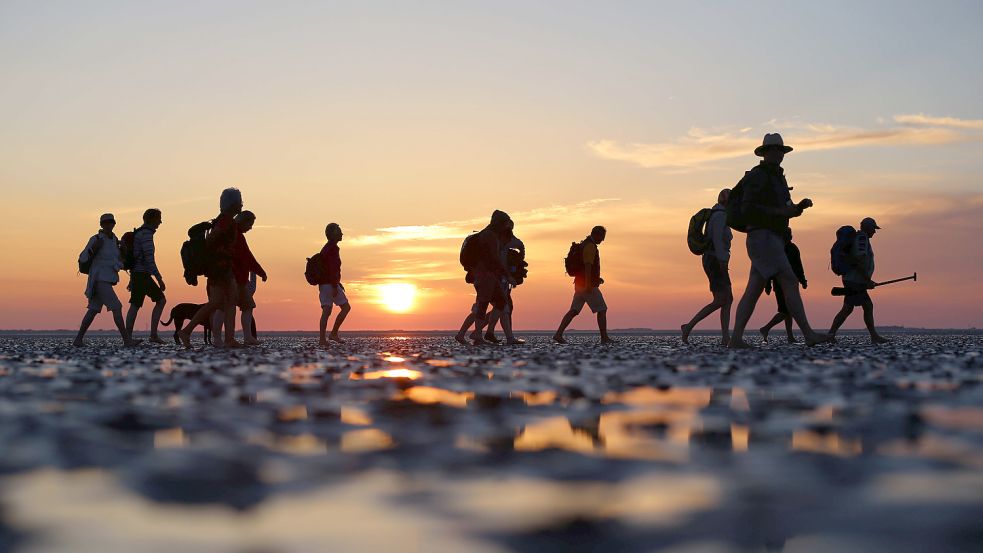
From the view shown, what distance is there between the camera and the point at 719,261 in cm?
1725

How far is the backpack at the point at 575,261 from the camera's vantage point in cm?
2069

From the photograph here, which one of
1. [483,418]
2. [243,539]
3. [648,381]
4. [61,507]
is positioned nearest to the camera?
[243,539]

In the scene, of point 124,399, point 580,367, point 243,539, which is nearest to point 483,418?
point 124,399

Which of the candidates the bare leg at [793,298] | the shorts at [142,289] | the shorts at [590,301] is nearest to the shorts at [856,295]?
the shorts at [590,301]

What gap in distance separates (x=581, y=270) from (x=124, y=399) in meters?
14.7

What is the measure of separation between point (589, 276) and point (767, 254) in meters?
6.70

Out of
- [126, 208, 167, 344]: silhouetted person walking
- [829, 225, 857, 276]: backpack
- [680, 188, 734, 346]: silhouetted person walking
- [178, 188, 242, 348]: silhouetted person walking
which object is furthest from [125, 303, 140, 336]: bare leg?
[829, 225, 857, 276]: backpack

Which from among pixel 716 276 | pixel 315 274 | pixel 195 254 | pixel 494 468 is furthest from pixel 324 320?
pixel 494 468

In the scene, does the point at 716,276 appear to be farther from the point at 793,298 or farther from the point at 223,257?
the point at 223,257

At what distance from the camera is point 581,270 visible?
20625 millimetres

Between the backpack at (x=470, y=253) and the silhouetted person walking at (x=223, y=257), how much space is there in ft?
14.1

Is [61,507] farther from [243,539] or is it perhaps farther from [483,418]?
[483,418]

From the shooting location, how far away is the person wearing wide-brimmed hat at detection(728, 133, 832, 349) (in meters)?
14.0

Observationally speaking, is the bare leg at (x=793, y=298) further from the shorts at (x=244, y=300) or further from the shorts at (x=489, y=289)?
the shorts at (x=244, y=300)
